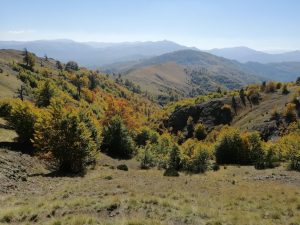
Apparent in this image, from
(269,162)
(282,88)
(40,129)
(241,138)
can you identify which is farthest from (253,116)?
(40,129)

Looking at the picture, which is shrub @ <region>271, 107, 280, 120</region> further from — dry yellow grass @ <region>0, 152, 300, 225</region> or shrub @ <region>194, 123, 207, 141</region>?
dry yellow grass @ <region>0, 152, 300, 225</region>

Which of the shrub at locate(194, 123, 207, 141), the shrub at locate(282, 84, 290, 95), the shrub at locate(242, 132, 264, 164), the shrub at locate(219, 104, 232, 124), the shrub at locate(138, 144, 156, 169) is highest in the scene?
the shrub at locate(282, 84, 290, 95)

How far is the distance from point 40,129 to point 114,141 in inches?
1283

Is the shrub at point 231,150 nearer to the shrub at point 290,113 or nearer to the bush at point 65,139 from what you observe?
the bush at point 65,139

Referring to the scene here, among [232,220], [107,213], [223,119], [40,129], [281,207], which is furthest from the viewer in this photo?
[223,119]

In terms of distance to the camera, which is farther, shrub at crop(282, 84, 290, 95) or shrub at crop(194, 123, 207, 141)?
shrub at crop(282, 84, 290, 95)

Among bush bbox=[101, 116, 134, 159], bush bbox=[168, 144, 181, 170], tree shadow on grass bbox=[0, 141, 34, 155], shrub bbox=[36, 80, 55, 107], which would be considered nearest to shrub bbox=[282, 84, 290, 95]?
bush bbox=[101, 116, 134, 159]

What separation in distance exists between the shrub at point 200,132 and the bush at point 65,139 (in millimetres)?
128343

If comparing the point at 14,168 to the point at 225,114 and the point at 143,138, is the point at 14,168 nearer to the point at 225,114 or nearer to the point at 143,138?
the point at 143,138

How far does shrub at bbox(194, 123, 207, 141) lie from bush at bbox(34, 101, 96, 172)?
128343 millimetres

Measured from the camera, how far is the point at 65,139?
52.5 meters

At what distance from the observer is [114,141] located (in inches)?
3430

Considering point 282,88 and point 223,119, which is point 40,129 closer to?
point 223,119

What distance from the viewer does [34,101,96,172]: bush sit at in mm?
52406
